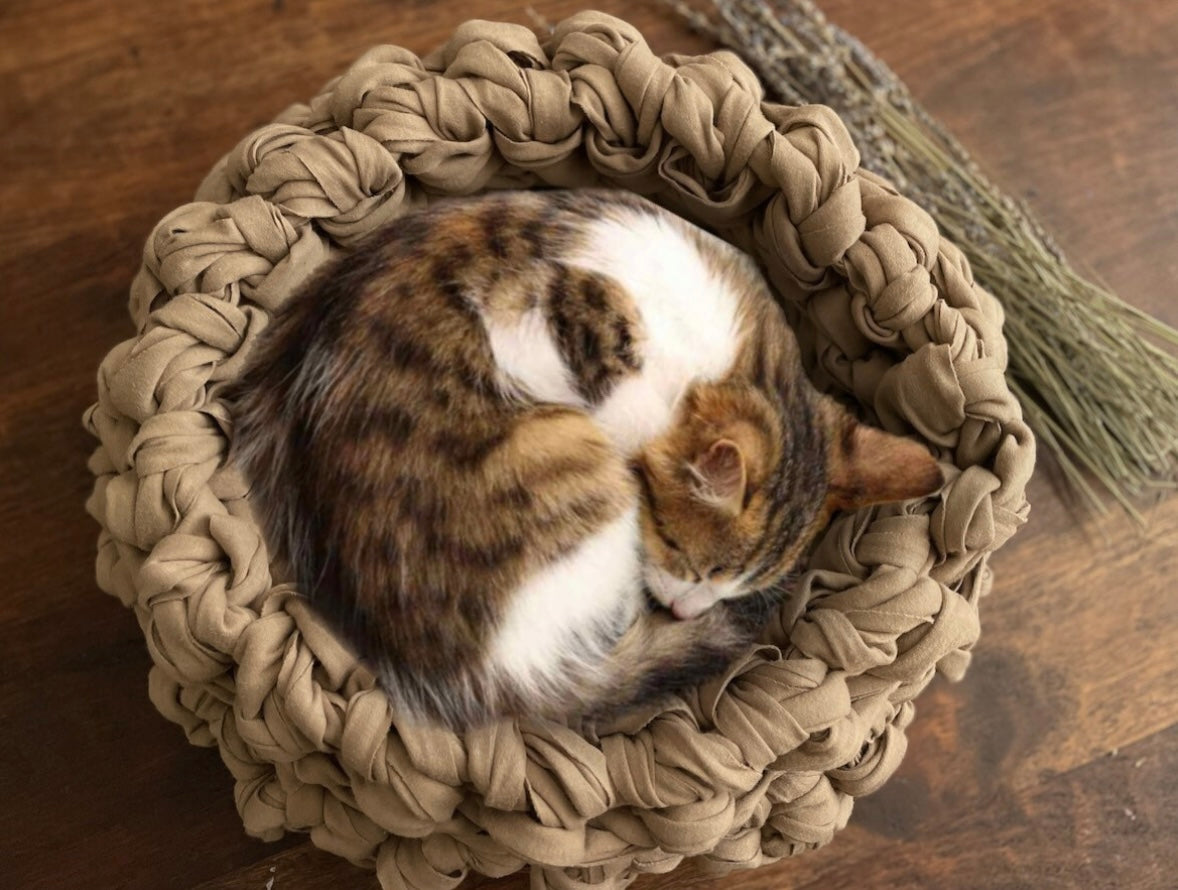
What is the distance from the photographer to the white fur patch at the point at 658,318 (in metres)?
1.37

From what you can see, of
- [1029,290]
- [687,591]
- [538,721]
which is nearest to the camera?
[538,721]

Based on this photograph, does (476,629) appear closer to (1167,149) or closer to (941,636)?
(941,636)

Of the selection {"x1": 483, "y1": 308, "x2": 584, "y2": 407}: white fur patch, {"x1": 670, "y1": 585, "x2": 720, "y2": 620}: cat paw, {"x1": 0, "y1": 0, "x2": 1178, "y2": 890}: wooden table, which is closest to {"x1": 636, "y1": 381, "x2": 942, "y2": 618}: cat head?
{"x1": 670, "y1": 585, "x2": 720, "y2": 620}: cat paw

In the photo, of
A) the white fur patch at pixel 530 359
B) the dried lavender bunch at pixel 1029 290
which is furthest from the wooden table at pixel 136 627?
the white fur patch at pixel 530 359

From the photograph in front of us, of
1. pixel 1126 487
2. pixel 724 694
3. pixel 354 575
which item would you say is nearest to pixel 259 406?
pixel 354 575

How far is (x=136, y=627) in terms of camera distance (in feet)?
4.89

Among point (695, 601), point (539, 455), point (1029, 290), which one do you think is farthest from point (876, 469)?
point (1029, 290)

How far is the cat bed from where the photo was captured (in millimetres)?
1170

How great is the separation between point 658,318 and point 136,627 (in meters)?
0.79

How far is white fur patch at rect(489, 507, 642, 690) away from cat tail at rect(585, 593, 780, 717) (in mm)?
24

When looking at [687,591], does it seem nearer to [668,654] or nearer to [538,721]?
[668,654]

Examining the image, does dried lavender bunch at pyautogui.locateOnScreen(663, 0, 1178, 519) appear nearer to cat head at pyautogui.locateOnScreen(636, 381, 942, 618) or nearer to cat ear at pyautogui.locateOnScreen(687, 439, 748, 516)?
cat head at pyautogui.locateOnScreen(636, 381, 942, 618)

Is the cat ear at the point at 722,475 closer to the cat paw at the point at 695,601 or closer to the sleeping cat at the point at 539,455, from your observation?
the sleeping cat at the point at 539,455

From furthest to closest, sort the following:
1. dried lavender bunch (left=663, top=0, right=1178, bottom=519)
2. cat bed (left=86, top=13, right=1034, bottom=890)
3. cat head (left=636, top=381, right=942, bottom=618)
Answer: dried lavender bunch (left=663, top=0, right=1178, bottom=519), cat head (left=636, top=381, right=942, bottom=618), cat bed (left=86, top=13, right=1034, bottom=890)
